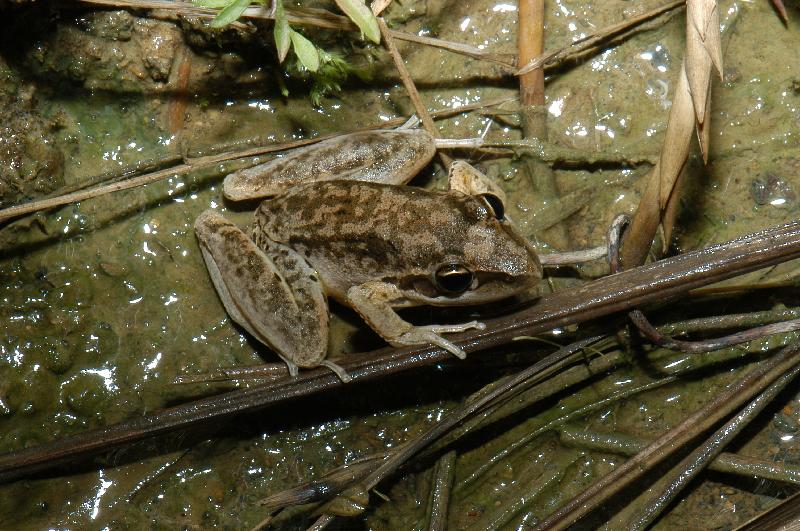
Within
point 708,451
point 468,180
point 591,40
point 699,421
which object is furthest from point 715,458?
point 591,40

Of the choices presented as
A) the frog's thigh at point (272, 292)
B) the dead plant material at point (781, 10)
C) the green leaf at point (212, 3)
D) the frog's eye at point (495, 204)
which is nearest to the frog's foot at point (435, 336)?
the frog's thigh at point (272, 292)

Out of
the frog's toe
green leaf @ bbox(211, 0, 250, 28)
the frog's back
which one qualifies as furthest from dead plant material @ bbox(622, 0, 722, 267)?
green leaf @ bbox(211, 0, 250, 28)

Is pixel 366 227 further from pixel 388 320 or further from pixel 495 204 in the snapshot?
pixel 495 204

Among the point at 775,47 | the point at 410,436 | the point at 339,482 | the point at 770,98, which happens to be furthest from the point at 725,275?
the point at 339,482

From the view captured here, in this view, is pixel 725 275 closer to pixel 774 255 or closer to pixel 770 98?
pixel 774 255

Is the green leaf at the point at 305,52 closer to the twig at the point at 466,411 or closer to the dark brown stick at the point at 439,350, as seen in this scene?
the dark brown stick at the point at 439,350
